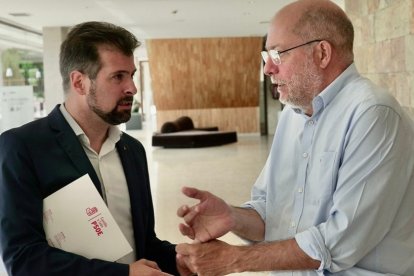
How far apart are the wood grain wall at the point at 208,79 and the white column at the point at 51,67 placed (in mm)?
4879

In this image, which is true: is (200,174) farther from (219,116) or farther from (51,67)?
(219,116)

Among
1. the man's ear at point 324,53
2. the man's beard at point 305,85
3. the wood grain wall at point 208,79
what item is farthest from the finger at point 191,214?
the wood grain wall at point 208,79

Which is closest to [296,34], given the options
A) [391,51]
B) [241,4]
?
[391,51]

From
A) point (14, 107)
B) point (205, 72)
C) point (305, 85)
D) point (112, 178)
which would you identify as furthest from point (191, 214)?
point (205, 72)

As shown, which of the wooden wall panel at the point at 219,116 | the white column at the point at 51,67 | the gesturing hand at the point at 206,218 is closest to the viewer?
the gesturing hand at the point at 206,218

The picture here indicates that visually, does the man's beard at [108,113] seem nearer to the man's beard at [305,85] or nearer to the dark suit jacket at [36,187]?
the dark suit jacket at [36,187]

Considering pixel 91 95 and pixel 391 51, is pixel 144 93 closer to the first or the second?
pixel 391 51

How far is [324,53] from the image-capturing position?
201 cm

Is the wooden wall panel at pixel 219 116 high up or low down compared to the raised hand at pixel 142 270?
down

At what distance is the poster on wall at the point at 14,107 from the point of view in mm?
10695

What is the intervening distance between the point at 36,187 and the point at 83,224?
212 millimetres

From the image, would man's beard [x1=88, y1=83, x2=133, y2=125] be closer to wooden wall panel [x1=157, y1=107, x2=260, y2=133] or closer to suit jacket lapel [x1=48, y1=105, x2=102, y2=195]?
suit jacket lapel [x1=48, y1=105, x2=102, y2=195]

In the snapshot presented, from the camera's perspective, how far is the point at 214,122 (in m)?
21.4

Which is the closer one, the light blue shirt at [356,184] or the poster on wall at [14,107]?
the light blue shirt at [356,184]
